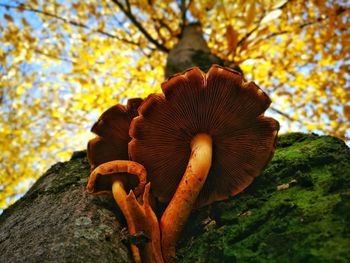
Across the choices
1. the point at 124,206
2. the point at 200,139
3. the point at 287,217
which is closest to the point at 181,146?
the point at 200,139

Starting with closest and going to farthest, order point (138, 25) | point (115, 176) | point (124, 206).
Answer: point (124, 206), point (115, 176), point (138, 25)

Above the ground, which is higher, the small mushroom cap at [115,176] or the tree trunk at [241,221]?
the small mushroom cap at [115,176]

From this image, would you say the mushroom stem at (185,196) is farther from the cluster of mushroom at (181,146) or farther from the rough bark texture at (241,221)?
the rough bark texture at (241,221)

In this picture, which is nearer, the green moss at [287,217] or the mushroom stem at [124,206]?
the green moss at [287,217]

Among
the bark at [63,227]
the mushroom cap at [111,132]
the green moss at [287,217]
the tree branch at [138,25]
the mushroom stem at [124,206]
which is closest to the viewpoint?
the green moss at [287,217]

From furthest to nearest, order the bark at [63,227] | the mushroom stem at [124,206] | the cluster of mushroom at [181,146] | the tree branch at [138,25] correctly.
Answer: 1. the tree branch at [138,25]
2. the cluster of mushroom at [181,146]
3. the mushroom stem at [124,206]
4. the bark at [63,227]

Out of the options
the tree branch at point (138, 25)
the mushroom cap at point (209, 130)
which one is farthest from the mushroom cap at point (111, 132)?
the tree branch at point (138, 25)

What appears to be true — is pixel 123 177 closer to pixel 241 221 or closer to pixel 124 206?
pixel 124 206

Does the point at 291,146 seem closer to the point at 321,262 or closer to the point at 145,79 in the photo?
the point at 321,262
